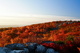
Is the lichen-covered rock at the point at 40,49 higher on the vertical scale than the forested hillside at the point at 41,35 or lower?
higher

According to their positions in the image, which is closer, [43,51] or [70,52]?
[43,51]

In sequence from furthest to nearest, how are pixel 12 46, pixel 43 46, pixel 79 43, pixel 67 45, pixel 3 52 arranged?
pixel 79 43
pixel 67 45
pixel 43 46
pixel 12 46
pixel 3 52

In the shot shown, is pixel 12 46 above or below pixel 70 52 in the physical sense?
above

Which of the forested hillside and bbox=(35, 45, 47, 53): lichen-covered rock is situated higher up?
bbox=(35, 45, 47, 53): lichen-covered rock

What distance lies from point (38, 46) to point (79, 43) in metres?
5.84

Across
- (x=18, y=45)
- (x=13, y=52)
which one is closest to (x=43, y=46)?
(x=18, y=45)

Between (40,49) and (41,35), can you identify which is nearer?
(40,49)

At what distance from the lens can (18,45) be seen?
1313 centimetres

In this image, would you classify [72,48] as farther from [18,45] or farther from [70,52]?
[18,45]

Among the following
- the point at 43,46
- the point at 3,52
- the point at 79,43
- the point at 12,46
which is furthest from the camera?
the point at 79,43

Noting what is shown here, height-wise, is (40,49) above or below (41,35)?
above

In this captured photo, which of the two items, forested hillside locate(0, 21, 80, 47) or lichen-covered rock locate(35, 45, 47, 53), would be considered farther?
forested hillside locate(0, 21, 80, 47)

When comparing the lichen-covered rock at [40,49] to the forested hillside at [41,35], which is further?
the forested hillside at [41,35]

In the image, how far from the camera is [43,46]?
13.9 metres
